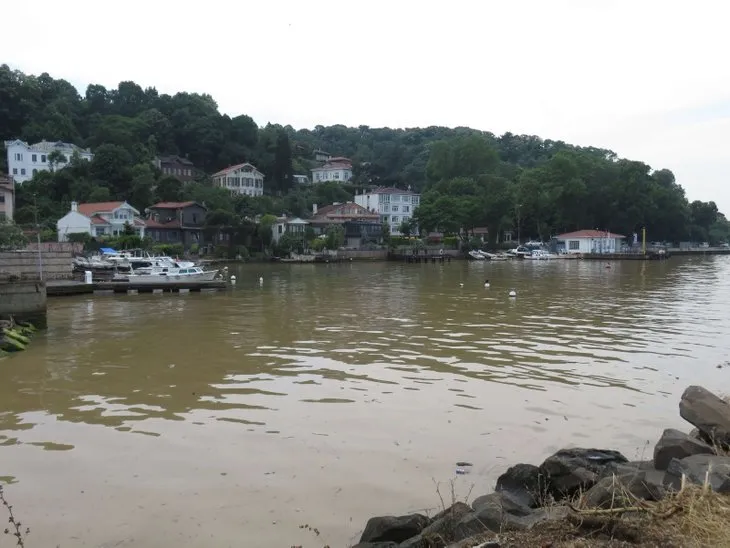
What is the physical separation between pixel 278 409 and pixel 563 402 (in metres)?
5.35

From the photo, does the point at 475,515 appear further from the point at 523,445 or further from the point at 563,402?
the point at 563,402

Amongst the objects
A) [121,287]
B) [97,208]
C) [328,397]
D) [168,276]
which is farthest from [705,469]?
[97,208]

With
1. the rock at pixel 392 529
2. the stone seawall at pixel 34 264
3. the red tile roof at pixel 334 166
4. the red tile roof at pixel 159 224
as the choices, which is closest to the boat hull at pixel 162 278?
the stone seawall at pixel 34 264

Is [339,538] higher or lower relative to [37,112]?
lower

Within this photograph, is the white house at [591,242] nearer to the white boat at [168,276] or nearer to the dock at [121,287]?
the white boat at [168,276]

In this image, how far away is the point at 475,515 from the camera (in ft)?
17.9

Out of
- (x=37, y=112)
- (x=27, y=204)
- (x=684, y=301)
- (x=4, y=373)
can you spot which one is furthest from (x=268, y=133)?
(x=4, y=373)

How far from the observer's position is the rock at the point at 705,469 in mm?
5434

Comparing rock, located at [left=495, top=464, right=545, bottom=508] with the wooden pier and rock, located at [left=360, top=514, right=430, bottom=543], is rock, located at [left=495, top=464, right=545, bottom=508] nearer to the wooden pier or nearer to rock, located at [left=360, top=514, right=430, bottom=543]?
rock, located at [left=360, top=514, right=430, bottom=543]

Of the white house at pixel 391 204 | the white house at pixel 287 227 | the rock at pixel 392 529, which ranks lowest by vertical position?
the rock at pixel 392 529

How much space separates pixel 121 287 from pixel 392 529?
35.3 metres

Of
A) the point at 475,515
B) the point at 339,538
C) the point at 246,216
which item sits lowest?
the point at 339,538

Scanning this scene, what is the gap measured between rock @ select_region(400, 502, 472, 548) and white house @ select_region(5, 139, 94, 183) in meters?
94.3

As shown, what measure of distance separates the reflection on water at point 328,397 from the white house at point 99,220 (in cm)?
4896
